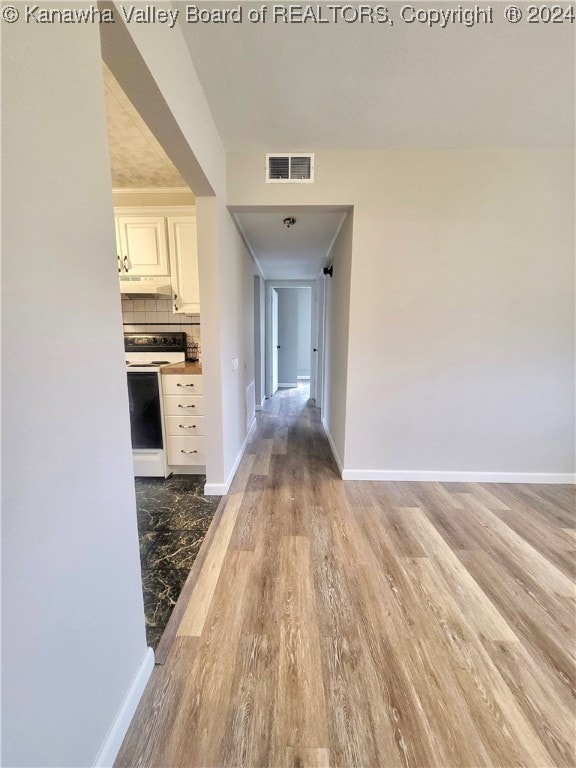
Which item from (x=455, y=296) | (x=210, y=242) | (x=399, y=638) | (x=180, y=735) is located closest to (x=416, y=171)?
(x=455, y=296)

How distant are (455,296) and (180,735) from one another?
111 inches

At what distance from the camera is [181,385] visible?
2459 millimetres

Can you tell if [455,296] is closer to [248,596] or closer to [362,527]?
[362,527]

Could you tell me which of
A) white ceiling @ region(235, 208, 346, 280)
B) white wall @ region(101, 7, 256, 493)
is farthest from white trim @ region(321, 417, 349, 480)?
white ceiling @ region(235, 208, 346, 280)

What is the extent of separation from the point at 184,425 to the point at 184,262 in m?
1.51

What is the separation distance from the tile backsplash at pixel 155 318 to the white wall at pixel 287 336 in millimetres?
4069

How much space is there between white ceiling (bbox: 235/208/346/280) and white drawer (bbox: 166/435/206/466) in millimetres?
2009

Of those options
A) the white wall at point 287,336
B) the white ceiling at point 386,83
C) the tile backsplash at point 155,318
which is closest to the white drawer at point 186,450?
the tile backsplash at point 155,318

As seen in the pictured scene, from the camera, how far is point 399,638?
1214mm

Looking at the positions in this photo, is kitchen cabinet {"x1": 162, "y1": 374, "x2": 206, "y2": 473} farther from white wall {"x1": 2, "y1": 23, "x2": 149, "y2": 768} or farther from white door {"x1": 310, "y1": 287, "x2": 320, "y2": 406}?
white door {"x1": 310, "y1": 287, "x2": 320, "y2": 406}

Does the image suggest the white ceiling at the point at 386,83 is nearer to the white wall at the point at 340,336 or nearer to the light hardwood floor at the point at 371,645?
the white wall at the point at 340,336

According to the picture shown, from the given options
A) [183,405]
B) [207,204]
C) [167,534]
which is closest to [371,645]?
[167,534]

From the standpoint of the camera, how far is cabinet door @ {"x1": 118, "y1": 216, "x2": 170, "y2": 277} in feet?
8.68

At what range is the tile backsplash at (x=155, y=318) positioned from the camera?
9.63 ft
